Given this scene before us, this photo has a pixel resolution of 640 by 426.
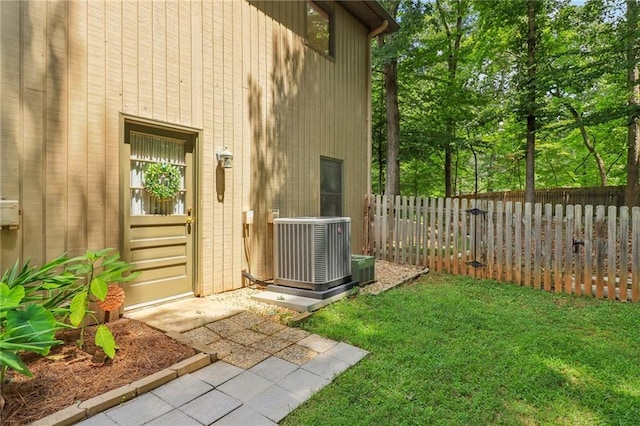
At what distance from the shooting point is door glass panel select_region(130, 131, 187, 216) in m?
3.75

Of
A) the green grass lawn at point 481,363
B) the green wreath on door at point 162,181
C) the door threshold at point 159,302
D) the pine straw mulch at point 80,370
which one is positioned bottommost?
the green grass lawn at point 481,363

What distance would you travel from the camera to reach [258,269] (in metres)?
5.09

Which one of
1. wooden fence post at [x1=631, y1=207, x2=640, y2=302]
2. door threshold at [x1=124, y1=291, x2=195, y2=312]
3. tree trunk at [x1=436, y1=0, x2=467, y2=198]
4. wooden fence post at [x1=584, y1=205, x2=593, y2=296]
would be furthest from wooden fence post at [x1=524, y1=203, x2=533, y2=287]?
tree trunk at [x1=436, y1=0, x2=467, y2=198]

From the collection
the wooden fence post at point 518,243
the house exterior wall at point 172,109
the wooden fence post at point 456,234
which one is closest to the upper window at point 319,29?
→ the house exterior wall at point 172,109

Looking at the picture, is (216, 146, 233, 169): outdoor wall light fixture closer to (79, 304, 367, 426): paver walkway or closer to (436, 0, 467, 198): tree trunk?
(79, 304, 367, 426): paver walkway

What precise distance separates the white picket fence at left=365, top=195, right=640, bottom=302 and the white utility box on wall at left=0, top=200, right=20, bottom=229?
5676 millimetres

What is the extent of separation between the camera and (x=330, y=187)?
663 cm

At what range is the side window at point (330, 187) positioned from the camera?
6.42 meters

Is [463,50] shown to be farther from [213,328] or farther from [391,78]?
[213,328]

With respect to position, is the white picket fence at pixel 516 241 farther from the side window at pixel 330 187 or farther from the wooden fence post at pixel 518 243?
the side window at pixel 330 187

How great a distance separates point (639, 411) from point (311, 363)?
2.28 metres

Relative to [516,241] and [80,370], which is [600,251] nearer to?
[516,241]

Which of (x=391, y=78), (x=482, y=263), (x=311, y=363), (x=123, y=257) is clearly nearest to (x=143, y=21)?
(x=123, y=257)

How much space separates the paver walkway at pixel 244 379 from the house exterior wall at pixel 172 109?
52.8 inches
